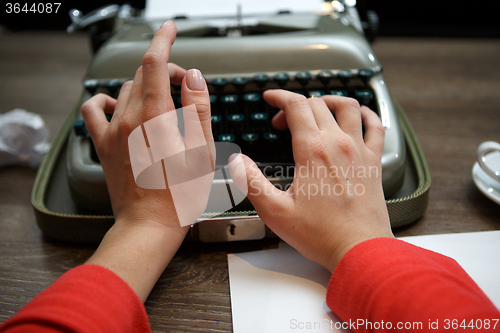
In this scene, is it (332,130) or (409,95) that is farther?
(409,95)

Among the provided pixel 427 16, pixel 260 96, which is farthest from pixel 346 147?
pixel 427 16

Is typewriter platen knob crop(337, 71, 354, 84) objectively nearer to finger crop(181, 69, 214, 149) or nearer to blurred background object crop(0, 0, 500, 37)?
finger crop(181, 69, 214, 149)

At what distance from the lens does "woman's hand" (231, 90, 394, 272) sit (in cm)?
51

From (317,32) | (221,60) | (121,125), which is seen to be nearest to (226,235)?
(121,125)

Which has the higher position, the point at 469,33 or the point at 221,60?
the point at 221,60

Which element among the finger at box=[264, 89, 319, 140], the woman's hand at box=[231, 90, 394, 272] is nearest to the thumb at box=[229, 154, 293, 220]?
the woman's hand at box=[231, 90, 394, 272]

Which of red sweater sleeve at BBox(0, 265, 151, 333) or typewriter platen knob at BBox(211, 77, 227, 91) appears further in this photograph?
typewriter platen knob at BBox(211, 77, 227, 91)

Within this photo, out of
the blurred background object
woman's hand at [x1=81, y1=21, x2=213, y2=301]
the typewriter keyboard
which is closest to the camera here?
woman's hand at [x1=81, y1=21, x2=213, y2=301]

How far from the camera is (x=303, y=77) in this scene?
0.75 meters

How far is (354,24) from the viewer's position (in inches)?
37.2

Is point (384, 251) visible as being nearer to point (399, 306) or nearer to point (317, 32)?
point (399, 306)

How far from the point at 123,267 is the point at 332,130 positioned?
39 cm

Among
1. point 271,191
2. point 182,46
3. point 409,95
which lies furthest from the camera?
point 409,95

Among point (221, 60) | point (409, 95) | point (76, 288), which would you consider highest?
point (221, 60)
